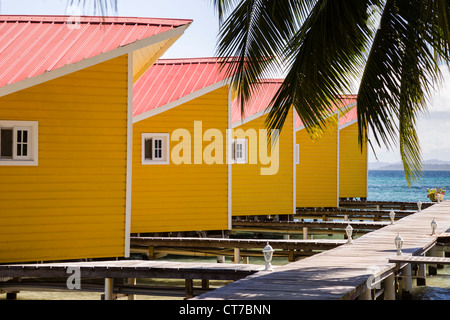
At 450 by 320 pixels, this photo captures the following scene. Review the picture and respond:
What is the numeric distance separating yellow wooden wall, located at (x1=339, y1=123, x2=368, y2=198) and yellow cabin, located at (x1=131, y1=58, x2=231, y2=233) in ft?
46.8

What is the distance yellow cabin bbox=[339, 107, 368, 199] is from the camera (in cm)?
2853

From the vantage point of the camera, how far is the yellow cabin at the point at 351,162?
1123 inches

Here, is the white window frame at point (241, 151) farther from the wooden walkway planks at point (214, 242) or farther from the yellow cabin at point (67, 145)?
the yellow cabin at point (67, 145)

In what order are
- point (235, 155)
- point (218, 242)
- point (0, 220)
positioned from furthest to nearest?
1. point (235, 155)
2. point (218, 242)
3. point (0, 220)

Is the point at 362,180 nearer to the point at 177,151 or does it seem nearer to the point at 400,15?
the point at 177,151

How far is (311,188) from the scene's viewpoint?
2444cm

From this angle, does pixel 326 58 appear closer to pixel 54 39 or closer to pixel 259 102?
pixel 54 39

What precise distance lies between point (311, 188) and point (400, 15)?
684 inches

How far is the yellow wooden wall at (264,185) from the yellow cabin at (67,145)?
356 inches

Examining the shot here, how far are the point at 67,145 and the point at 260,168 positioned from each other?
34.0 ft

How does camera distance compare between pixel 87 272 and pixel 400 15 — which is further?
pixel 87 272

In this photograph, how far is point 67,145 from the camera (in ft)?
33.5

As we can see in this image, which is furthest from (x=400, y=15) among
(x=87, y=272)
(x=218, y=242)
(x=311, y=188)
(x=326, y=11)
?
(x=311, y=188)

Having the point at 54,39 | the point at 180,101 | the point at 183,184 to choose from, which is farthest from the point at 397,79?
the point at 183,184
